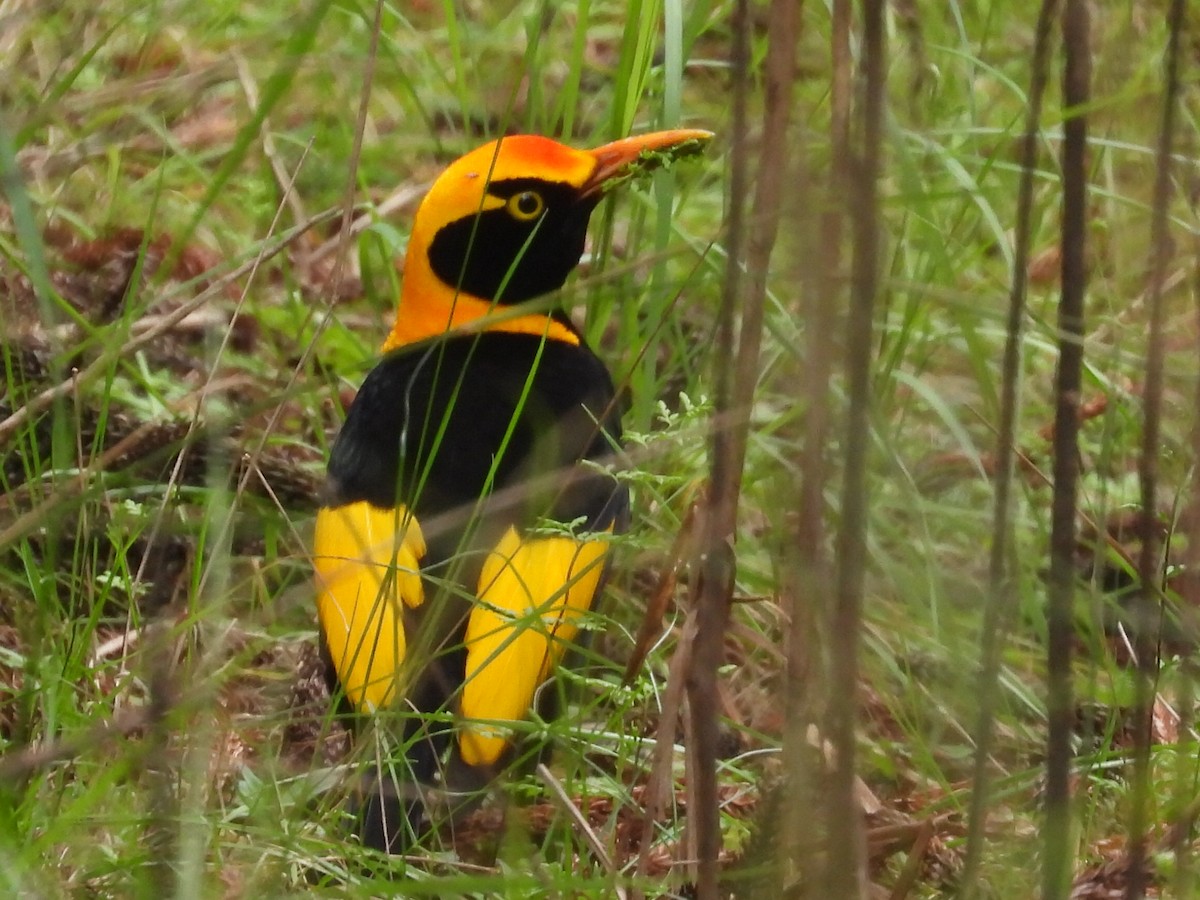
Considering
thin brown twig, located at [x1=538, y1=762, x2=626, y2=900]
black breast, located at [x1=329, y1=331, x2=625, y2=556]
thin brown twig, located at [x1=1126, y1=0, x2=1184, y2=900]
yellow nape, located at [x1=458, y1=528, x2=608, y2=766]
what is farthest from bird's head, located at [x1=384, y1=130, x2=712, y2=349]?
thin brown twig, located at [x1=1126, y1=0, x2=1184, y2=900]

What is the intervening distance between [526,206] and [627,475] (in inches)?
45.2

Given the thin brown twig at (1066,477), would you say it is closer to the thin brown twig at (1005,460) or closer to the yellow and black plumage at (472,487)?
the thin brown twig at (1005,460)

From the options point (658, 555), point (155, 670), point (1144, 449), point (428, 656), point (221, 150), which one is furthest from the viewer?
point (221, 150)

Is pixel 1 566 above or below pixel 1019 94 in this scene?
below

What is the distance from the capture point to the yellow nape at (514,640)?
1829mm

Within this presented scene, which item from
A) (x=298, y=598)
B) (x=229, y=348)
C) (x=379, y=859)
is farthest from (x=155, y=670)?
(x=229, y=348)

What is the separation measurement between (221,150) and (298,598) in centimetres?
236

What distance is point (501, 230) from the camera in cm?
267

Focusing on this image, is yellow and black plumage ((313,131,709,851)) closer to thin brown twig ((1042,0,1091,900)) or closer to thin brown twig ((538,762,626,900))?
thin brown twig ((538,762,626,900))

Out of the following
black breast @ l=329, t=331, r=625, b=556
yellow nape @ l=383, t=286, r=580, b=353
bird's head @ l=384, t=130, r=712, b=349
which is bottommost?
black breast @ l=329, t=331, r=625, b=556

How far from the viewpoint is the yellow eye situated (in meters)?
2.58

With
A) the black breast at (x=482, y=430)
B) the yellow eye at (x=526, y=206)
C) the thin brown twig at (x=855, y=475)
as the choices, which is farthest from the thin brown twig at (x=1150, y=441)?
the yellow eye at (x=526, y=206)

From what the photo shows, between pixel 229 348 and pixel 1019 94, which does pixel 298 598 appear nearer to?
pixel 1019 94

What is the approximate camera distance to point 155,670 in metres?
1.00
